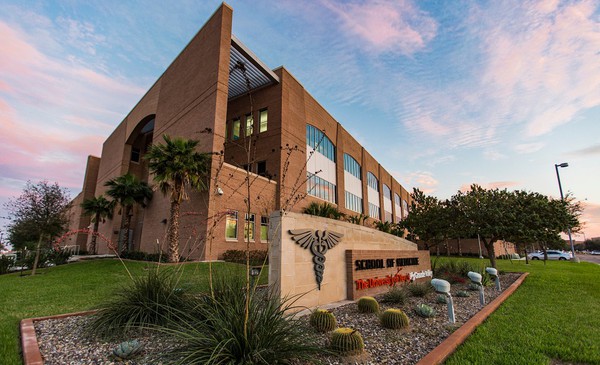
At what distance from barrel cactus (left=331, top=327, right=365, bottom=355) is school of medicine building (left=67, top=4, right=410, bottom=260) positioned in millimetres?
9629

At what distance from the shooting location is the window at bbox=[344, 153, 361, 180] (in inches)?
1468

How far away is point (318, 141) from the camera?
29750 millimetres

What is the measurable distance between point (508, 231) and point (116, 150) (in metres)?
43.0

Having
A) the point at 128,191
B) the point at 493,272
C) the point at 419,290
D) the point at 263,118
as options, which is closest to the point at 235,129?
the point at 263,118

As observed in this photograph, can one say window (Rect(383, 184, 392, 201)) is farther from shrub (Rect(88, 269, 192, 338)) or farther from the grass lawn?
shrub (Rect(88, 269, 192, 338))

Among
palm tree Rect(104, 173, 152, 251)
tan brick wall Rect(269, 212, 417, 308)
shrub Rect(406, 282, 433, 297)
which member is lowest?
shrub Rect(406, 282, 433, 297)

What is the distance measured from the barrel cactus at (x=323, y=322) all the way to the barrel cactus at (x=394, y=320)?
0.95 meters

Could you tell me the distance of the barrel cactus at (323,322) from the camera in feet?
16.1

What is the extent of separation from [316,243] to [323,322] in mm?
2329

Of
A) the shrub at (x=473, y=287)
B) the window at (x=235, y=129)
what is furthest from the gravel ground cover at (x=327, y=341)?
the window at (x=235, y=129)

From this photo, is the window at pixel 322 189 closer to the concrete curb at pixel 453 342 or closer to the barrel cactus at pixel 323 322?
the concrete curb at pixel 453 342

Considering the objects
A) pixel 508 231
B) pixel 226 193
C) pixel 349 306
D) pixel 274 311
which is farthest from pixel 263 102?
pixel 274 311

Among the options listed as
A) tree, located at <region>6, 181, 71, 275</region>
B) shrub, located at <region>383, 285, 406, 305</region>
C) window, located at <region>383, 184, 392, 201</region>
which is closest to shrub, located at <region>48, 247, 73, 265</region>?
tree, located at <region>6, 181, 71, 275</region>

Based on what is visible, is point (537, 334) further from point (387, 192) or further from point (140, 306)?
point (387, 192)
